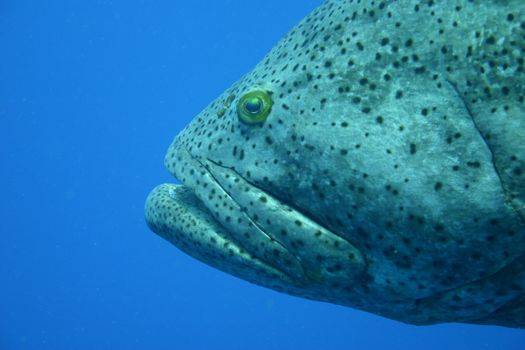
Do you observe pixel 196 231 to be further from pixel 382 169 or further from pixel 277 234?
pixel 382 169

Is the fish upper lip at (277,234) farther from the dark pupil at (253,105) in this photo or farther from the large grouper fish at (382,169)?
the dark pupil at (253,105)

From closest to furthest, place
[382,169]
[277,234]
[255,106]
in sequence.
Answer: [382,169] < [277,234] < [255,106]

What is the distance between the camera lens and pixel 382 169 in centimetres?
265

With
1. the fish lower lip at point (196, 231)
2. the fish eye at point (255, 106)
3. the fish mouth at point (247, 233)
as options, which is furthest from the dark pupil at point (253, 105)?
the fish lower lip at point (196, 231)

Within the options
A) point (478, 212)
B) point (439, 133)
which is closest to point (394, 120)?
point (439, 133)

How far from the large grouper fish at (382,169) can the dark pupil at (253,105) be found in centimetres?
3

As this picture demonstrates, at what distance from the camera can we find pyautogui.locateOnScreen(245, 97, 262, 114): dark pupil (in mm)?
3043

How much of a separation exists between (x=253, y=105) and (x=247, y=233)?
890mm

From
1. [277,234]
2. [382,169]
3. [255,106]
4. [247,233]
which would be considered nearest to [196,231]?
[247,233]

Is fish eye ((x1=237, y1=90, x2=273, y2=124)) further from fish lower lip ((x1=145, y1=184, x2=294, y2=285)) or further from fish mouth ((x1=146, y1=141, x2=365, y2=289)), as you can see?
fish lower lip ((x1=145, y1=184, x2=294, y2=285))

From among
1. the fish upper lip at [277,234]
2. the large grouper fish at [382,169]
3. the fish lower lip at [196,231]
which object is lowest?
the fish lower lip at [196,231]

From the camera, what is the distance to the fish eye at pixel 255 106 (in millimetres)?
3033

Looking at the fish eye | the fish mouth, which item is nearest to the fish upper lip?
the fish mouth

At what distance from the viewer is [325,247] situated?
111 inches
